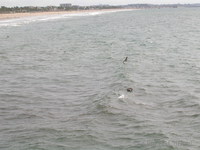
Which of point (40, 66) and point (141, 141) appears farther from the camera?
point (40, 66)

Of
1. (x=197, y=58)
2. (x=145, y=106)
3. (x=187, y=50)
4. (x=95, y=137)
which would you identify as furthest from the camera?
(x=187, y=50)

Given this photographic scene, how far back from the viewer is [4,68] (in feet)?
79.4

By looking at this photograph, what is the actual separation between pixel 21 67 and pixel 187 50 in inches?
637

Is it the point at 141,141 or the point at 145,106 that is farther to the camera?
the point at 145,106

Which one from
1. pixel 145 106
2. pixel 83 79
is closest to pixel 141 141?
pixel 145 106

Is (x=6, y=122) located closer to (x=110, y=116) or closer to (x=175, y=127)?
(x=110, y=116)

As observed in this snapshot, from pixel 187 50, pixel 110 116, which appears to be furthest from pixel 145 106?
pixel 187 50

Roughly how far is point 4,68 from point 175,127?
50.6ft

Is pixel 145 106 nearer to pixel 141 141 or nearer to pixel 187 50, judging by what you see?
pixel 141 141

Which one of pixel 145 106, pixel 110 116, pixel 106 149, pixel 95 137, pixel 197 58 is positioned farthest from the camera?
pixel 197 58

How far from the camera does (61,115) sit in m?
13.6

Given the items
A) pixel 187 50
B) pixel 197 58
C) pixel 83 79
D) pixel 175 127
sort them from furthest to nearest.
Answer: pixel 187 50 → pixel 197 58 → pixel 83 79 → pixel 175 127

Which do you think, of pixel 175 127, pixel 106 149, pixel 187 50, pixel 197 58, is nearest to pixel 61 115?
pixel 106 149

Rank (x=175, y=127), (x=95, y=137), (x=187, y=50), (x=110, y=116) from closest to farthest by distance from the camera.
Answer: (x=95, y=137) < (x=175, y=127) < (x=110, y=116) < (x=187, y=50)
